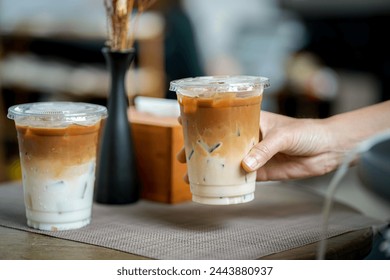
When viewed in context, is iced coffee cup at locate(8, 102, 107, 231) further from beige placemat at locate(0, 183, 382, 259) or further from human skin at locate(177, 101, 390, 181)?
human skin at locate(177, 101, 390, 181)

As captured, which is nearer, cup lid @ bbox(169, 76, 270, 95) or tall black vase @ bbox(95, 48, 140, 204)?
cup lid @ bbox(169, 76, 270, 95)

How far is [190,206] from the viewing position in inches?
59.3

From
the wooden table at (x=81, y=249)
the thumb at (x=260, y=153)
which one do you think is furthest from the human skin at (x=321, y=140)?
the wooden table at (x=81, y=249)

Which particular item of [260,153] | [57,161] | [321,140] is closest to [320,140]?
[321,140]

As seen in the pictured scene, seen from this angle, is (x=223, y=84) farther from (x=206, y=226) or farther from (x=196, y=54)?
(x=196, y=54)

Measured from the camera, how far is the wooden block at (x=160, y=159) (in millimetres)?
1513

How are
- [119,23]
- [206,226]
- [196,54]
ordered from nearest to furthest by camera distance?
[206,226] → [119,23] → [196,54]

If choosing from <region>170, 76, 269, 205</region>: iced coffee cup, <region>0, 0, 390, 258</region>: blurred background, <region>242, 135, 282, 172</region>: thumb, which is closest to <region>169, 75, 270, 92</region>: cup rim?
<region>170, 76, 269, 205</region>: iced coffee cup

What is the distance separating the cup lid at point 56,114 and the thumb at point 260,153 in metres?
0.27

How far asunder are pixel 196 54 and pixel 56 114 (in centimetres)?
223

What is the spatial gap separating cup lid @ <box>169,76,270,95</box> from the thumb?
106mm

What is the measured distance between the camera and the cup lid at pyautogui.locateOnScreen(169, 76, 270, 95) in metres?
1.21

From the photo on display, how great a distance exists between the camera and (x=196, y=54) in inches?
135

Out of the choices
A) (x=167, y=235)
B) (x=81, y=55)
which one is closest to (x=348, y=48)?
(x=81, y=55)
